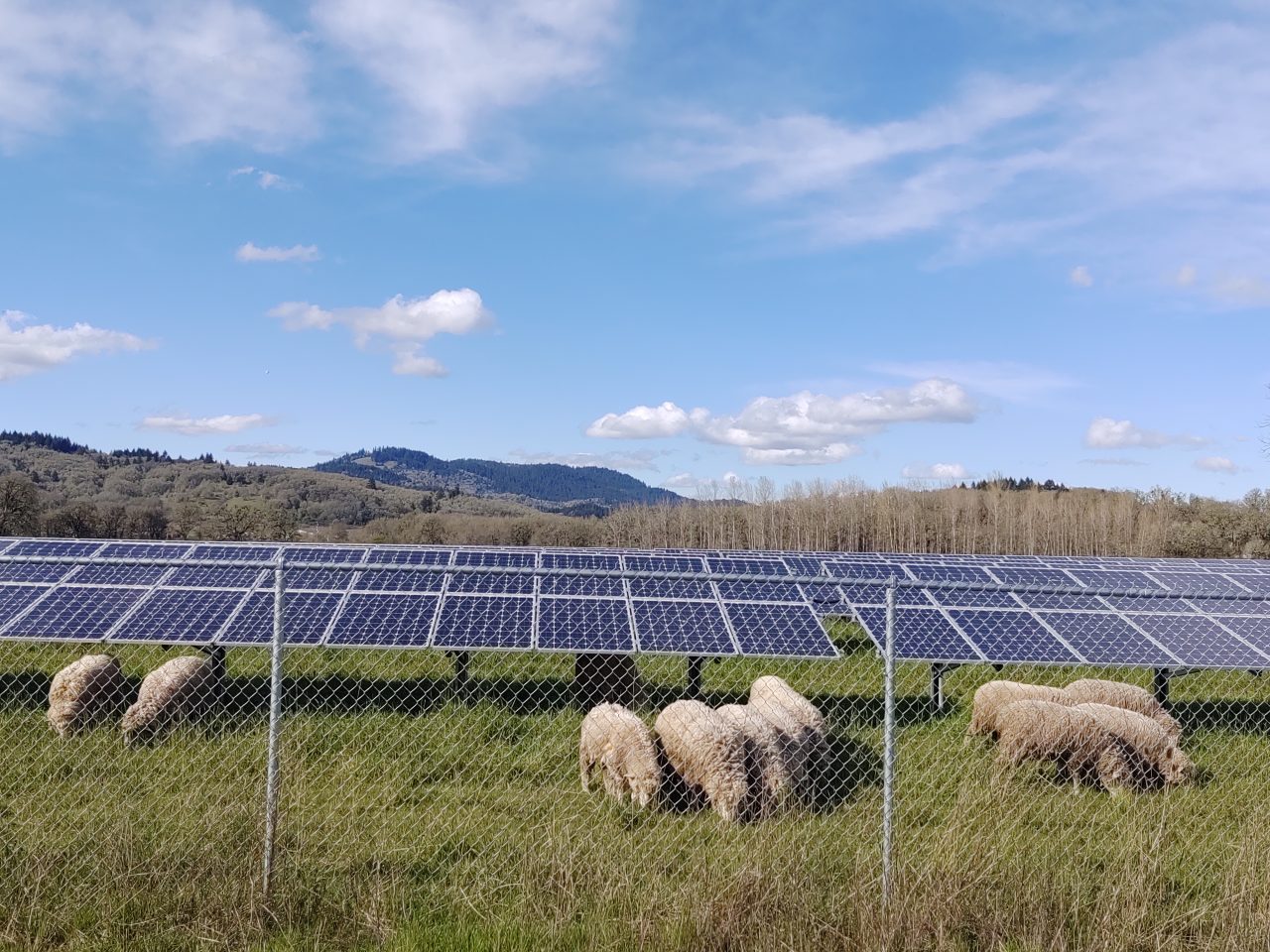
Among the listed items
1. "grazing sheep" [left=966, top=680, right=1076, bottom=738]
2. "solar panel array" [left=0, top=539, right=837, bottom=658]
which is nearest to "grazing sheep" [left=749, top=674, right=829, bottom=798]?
"solar panel array" [left=0, top=539, right=837, bottom=658]

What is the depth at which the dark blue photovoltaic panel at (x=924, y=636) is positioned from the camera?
11.9 meters

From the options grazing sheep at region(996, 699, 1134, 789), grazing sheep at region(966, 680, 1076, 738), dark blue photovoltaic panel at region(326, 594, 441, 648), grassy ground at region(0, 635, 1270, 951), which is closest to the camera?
grassy ground at region(0, 635, 1270, 951)

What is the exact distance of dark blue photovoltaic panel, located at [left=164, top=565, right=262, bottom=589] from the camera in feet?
44.7

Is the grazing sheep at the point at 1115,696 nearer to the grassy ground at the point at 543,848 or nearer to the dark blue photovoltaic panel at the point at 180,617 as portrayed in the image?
the grassy ground at the point at 543,848

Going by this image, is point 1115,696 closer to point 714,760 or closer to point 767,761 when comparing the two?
point 767,761

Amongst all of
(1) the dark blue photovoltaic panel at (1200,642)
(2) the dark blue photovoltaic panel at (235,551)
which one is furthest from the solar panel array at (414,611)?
(1) the dark blue photovoltaic panel at (1200,642)

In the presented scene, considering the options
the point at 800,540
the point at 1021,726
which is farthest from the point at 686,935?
the point at 800,540

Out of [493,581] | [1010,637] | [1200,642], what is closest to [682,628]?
[493,581]

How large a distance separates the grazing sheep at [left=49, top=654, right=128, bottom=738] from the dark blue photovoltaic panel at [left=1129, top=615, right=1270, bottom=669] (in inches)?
521

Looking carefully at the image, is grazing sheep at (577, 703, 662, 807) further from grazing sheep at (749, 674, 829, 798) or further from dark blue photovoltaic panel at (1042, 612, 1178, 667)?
dark blue photovoltaic panel at (1042, 612, 1178, 667)

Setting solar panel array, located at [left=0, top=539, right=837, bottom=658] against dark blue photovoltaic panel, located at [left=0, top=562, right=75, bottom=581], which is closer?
solar panel array, located at [left=0, top=539, right=837, bottom=658]

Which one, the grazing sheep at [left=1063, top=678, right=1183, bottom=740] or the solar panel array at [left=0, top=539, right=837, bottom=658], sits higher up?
the solar panel array at [left=0, top=539, right=837, bottom=658]

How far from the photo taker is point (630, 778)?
8.54m

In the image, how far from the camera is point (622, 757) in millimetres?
8664
